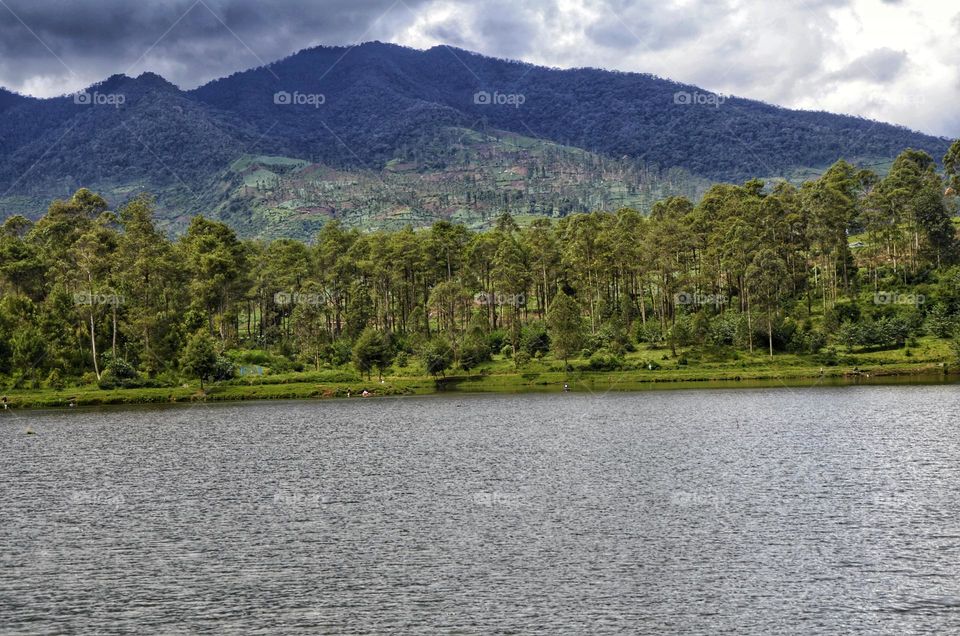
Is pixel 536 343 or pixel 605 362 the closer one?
pixel 605 362

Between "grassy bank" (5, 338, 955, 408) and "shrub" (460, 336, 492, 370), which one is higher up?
"shrub" (460, 336, 492, 370)

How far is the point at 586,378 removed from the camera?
119875 mm

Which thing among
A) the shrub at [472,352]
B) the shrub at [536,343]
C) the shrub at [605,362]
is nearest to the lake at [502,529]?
the shrub at [605,362]

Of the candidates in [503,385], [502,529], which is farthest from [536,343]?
[502,529]

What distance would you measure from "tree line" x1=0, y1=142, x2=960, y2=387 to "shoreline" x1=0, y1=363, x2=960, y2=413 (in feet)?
11.2

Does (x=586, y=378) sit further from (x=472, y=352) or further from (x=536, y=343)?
(x=472, y=352)

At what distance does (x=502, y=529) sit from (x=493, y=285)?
336ft

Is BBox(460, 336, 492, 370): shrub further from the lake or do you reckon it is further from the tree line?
the lake

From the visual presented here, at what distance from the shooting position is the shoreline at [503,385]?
110 meters

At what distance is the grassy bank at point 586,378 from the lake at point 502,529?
34.6 metres

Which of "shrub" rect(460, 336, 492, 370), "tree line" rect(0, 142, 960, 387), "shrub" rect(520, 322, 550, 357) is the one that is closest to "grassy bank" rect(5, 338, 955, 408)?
"shrub" rect(460, 336, 492, 370)

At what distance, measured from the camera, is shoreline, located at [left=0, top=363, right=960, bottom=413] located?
109562 millimetres

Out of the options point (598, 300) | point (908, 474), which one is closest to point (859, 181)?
point (598, 300)

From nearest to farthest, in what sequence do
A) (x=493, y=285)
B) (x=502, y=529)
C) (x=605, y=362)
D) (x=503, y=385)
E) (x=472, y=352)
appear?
1. (x=502, y=529)
2. (x=503, y=385)
3. (x=605, y=362)
4. (x=472, y=352)
5. (x=493, y=285)
